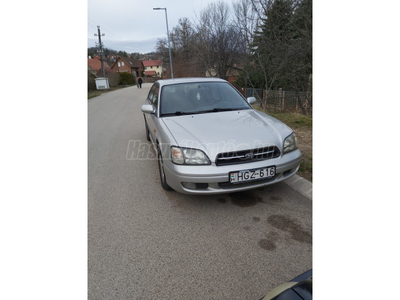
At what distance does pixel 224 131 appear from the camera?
310 centimetres

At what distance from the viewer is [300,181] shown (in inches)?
142

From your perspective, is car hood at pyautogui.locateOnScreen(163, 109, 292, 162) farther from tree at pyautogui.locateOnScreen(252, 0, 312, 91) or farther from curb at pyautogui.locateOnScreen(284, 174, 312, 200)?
tree at pyautogui.locateOnScreen(252, 0, 312, 91)

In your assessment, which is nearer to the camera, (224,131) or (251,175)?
(251,175)

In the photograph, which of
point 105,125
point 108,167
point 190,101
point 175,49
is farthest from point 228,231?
point 175,49

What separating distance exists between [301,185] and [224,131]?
4.74ft

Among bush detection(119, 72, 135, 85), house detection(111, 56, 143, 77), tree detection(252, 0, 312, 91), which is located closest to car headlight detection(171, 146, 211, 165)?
tree detection(252, 0, 312, 91)

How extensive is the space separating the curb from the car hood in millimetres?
813

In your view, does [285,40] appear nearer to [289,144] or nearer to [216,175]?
[289,144]

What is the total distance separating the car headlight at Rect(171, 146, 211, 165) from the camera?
9.24 feet

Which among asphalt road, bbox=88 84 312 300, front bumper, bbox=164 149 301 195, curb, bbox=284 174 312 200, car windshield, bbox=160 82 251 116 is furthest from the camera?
car windshield, bbox=160 82 251 116

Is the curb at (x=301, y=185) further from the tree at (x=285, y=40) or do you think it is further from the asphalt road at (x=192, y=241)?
the tree at (x=285, y=40)

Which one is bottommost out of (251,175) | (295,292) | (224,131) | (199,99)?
(295,292)

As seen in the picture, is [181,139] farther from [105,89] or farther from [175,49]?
[175,49]

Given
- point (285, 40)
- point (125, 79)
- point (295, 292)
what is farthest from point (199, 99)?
point (125, 79)
